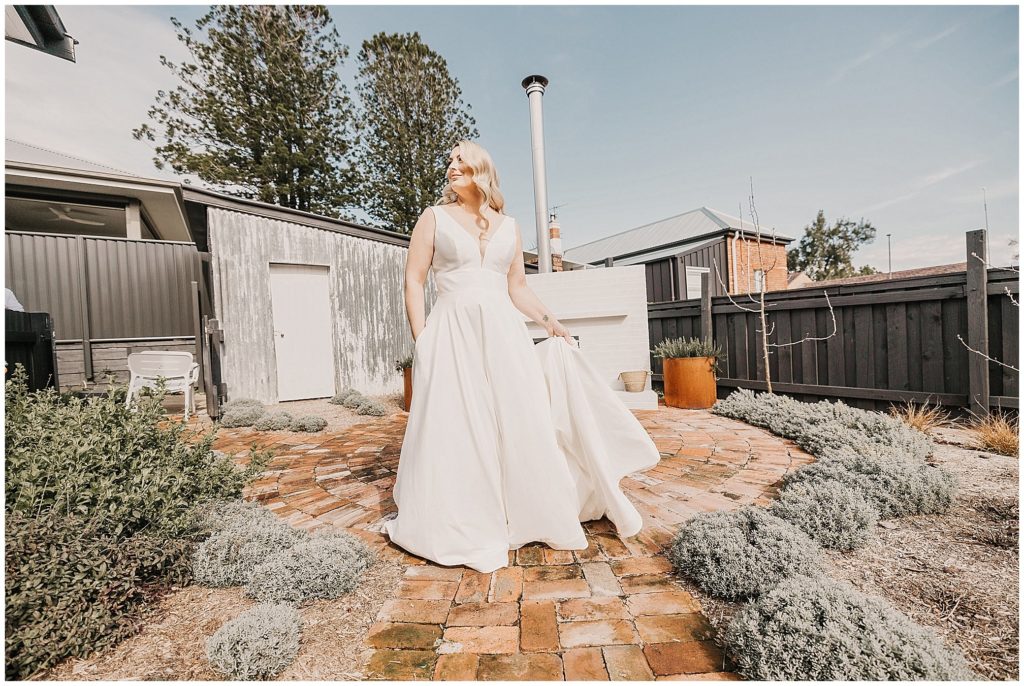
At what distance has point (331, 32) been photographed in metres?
15.4

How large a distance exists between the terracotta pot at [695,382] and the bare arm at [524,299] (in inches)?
159

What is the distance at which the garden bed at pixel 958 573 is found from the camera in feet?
4.76

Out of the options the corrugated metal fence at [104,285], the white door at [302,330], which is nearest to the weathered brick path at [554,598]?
the white door at [302,330]

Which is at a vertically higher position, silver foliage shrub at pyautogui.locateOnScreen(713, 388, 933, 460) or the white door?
the white door

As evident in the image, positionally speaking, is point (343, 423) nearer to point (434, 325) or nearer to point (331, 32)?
point (434, 325)

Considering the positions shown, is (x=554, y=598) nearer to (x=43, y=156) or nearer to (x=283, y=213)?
(x=283, y=213)

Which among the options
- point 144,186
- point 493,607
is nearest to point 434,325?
point 493,607

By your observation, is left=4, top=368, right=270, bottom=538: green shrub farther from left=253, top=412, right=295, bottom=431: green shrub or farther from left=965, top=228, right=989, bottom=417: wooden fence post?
left=965, top=228, right=989, bottom=417: wooden fence post

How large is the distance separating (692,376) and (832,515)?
12.5ft

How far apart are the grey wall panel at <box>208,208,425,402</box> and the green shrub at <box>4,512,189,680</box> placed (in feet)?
18.3

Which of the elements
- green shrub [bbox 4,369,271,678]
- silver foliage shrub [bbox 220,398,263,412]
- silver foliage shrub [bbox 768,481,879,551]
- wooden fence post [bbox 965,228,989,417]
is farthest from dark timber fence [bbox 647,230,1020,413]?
silver foliage shrub [bbox 220,398,263,412]

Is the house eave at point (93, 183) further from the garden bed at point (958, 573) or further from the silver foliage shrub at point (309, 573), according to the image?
the garden bed at point (958, 573)

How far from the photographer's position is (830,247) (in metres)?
29.7

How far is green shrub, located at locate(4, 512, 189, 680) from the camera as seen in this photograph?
55.9 inches
